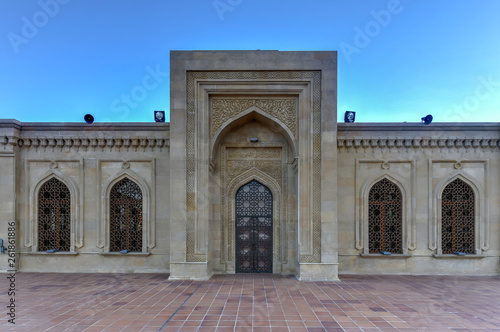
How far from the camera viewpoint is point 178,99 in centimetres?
761

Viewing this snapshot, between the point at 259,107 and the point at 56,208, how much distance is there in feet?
21.7

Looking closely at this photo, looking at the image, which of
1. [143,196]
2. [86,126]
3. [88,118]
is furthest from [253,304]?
[88,118]

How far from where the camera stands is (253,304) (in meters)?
5.54

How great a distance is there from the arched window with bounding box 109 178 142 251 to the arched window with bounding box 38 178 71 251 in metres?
1.32

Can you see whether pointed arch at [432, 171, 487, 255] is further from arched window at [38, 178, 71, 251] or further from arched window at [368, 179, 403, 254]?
arched window at [38, 178, 71, 251]

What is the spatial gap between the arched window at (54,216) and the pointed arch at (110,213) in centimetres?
110

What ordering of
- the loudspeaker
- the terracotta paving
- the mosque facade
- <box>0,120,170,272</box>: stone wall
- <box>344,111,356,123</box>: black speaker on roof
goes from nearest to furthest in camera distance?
the terracotta paving < the mosque facade < <box>0,120,170,272</box>: stone wall < the loudspeaker < <box>344,111,356,123</box>: black speaker on roof

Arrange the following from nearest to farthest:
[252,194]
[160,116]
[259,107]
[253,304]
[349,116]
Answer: [253,304] < [259,107] < [252,194] < [349,116] < [160,116]

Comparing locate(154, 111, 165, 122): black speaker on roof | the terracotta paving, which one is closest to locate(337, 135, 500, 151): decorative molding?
the terracotta paving

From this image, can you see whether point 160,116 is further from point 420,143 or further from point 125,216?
point 420,143

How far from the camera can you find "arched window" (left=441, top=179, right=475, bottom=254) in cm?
819

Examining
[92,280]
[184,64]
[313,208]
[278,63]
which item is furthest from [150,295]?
[278,63]

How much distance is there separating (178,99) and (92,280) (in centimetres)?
521

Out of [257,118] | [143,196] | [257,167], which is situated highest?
[257,118]
